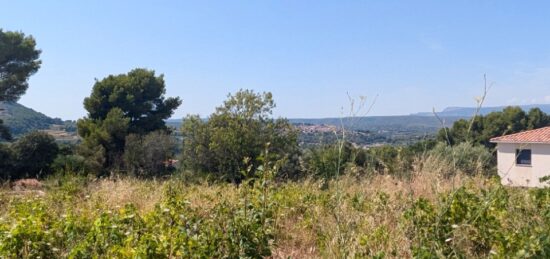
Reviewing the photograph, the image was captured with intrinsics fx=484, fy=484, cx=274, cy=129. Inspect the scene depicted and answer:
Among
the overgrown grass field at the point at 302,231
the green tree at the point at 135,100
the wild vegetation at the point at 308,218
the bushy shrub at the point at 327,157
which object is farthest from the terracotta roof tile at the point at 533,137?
the overgrown grass field at the point at 302,231

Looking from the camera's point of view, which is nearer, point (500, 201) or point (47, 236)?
point (47, 236)

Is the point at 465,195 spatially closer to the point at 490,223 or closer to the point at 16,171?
the point at 490,223

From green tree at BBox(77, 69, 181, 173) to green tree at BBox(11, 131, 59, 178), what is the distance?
1.88 m

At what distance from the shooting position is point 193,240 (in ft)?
6.94

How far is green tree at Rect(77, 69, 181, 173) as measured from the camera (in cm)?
2188

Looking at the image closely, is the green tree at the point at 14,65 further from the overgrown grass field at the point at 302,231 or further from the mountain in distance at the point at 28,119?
the mountain in distance at the point at 28,119

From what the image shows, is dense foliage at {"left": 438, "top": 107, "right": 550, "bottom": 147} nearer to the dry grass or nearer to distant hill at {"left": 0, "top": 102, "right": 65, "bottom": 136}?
the dry grass

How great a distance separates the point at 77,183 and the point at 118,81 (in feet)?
64.0

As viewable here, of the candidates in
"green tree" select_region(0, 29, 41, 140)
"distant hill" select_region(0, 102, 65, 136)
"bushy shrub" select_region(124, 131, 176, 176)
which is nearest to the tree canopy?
"green tree" select_region(0, 29, 41, 140)

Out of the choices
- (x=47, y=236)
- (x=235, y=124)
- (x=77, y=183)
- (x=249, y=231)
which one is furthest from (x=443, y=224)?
(x=235, y=124)

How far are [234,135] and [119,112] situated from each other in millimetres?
6790

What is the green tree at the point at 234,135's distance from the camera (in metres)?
18.8

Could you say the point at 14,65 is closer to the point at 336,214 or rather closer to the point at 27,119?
the point at 336,214

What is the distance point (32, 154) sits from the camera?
19.1 metres
